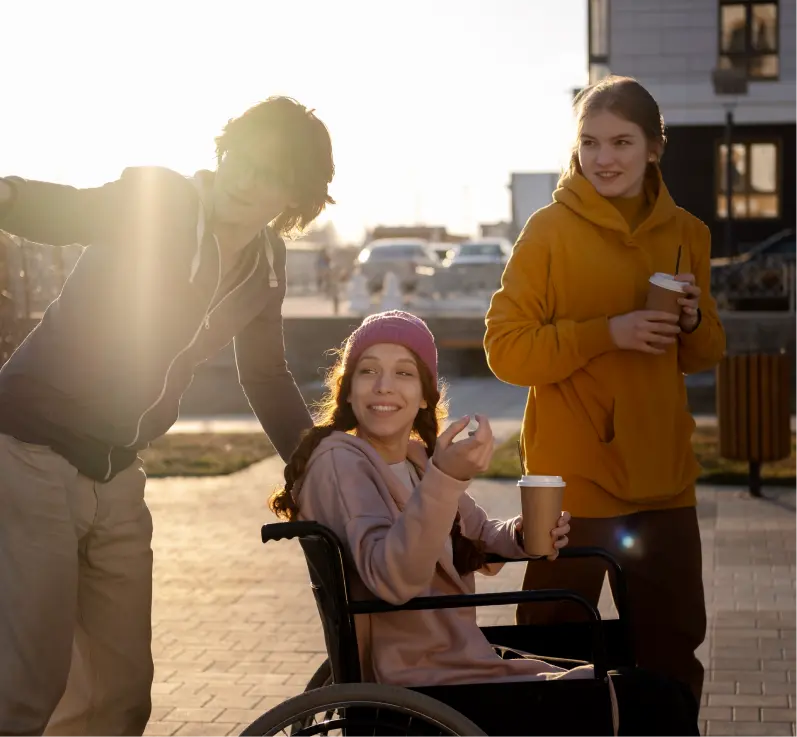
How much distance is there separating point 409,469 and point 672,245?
38.5 inches

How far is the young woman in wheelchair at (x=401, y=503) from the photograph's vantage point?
325 centimetres

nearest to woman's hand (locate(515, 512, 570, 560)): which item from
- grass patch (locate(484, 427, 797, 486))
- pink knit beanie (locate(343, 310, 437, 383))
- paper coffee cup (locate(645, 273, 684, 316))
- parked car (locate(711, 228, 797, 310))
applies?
pink knit beanie (locate(343, 310, 437, 383))

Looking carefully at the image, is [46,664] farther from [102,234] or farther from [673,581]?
[673,581]

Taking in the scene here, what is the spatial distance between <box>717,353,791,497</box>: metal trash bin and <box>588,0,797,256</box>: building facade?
78.6 feet

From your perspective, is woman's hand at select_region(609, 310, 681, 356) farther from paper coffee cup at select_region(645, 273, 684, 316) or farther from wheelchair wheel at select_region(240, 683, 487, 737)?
wheelchair wheel at select_region(240, 683, 487, 737)

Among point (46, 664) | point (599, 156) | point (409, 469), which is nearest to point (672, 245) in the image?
point (599, 156)

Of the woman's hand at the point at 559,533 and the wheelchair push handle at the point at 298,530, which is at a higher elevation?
the wheelchair push handle at the point at 298,530

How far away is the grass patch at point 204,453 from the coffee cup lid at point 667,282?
8.45 meters

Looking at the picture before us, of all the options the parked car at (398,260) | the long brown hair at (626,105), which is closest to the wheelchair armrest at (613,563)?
the long brown hair at (626,105)

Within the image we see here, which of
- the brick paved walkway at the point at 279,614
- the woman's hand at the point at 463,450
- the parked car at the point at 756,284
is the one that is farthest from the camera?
the parked car at the point at 756,284

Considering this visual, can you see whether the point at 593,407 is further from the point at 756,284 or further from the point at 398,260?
the point at 398,260

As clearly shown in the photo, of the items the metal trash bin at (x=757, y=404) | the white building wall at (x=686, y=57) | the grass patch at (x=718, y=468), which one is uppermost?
the white building wall at (x=686, y=57)

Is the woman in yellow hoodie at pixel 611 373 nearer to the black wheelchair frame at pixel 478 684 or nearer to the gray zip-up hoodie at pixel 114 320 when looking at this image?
the black wheelchair frame at pixel 478 684

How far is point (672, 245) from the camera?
4.21 m
